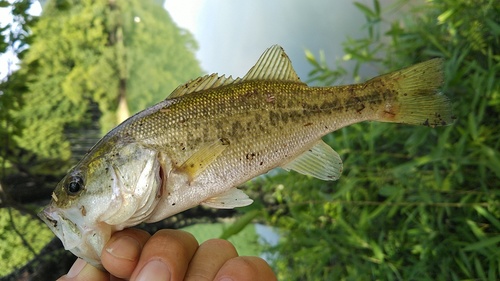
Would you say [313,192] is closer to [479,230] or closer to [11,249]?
[479,230]

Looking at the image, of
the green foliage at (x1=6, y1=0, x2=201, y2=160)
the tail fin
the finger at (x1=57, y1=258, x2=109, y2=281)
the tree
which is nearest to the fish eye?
the finger at (x1=57, y1=258, x2=109, y2=281)

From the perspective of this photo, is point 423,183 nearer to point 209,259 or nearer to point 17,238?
point 209,259

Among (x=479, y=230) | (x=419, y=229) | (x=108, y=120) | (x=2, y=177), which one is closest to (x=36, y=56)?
(x=108, y=120)

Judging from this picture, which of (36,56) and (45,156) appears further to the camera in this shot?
(36,56)

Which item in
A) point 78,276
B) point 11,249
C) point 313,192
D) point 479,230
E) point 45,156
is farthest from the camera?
point 45,156

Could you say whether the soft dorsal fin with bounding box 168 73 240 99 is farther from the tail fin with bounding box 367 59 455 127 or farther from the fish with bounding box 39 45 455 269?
the tail fin with bounding box 367 59 455 127

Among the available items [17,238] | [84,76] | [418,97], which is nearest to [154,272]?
[418,97]

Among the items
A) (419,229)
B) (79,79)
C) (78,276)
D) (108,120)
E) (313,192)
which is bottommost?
(419,229)

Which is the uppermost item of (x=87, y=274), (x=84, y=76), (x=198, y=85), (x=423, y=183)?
(x=84, y=76)
